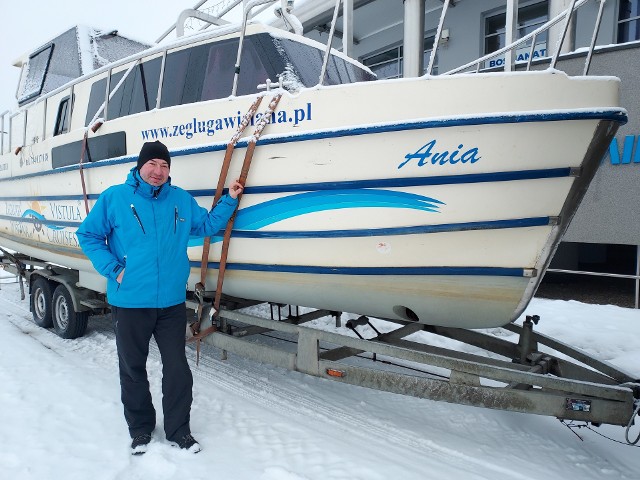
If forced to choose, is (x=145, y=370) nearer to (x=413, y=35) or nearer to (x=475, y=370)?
(x=475, y=370)

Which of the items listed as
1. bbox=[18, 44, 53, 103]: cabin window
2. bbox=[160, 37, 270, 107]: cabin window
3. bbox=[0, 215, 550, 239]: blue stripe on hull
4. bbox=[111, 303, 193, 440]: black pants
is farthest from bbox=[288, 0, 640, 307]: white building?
bbox=[18, 44, 53, 103]: cabin window

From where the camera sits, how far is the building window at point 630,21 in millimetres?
7871

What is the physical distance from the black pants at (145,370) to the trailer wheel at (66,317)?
7.46ft

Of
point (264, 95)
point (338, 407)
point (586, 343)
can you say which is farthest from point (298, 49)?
point (586, 343)

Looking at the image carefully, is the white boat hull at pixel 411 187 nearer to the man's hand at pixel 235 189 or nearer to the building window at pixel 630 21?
the man's hand at pixel 235 189

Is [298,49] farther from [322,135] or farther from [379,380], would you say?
[379,380]

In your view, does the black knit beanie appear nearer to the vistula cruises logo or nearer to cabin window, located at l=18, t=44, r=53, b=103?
the vistula cruises logo

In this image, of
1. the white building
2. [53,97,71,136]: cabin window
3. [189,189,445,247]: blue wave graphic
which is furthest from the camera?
the white building

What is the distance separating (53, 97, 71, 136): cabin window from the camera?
180 inches

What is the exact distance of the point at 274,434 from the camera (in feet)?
8.63

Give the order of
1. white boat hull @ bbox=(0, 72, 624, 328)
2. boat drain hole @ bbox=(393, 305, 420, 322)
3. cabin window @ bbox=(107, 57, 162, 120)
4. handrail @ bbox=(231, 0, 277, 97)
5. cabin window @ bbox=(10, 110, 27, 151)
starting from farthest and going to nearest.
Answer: cabin window @ bbox=(10, 110, 27, 151)
cabin window @ bbox=(107, 57, 162, 120)
handrail @ bbox=(231, 0, 277, 97)
boat drain hole @ bbox=(393, 305, 420, 322)
white boat hull @ bbox=(0, 72, 624, 328)

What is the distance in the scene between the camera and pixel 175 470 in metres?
2.27

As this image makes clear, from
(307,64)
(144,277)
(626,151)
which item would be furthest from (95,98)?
(626,151)

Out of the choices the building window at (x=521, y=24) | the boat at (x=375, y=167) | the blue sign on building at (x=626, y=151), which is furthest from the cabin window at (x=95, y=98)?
the building window at (x=521, y=24)
